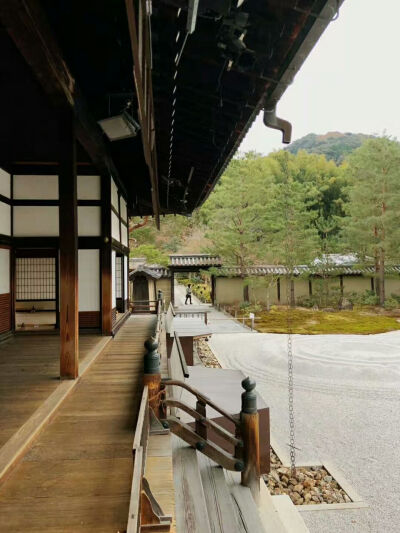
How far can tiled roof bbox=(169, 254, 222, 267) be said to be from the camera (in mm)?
25809

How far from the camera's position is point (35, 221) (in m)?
7.30

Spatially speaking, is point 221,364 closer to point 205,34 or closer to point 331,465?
point 331,465

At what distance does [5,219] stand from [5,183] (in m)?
0.73

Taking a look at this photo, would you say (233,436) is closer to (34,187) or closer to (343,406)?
(343,406)

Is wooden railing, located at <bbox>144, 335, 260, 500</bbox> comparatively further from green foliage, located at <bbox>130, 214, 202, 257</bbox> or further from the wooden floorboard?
green foliage, located at <bbox>130, 214, 202, 257</bbox>

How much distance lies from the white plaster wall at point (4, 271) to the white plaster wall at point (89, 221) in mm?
1493

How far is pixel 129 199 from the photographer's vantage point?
37.0ft

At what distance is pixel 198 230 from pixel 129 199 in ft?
133

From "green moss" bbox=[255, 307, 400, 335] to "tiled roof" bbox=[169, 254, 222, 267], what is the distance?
5.64 m

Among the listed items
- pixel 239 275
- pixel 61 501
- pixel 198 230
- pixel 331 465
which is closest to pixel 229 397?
pixel 331 465

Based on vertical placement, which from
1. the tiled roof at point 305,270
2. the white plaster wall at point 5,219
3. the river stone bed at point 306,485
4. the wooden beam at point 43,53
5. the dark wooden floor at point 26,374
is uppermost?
the wooden beam at point 43,53

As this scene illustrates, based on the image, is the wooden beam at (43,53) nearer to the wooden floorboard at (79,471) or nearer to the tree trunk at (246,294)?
the wooden floorboard at (79,471)

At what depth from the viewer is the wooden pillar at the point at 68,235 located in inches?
168

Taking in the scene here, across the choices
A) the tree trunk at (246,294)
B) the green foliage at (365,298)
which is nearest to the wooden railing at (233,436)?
the tree trunk at (246,294)
